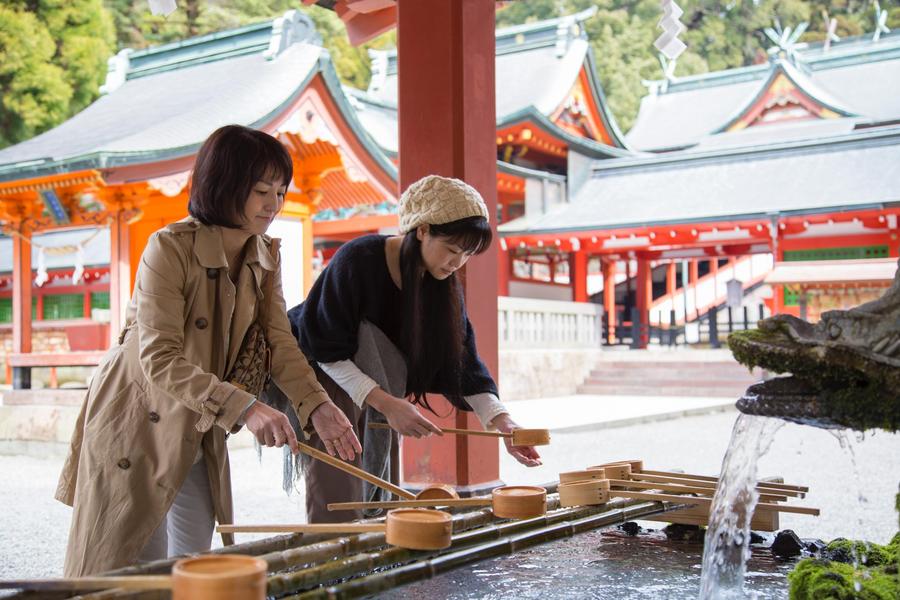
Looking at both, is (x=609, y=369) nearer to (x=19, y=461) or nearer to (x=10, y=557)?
(x=19, y=461)

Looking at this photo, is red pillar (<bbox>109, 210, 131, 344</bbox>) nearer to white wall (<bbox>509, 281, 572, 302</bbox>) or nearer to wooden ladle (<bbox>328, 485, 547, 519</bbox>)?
wooden ladle (<bbox>328, 485, 547, 519</bbox>)

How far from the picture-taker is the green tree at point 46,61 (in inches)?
719

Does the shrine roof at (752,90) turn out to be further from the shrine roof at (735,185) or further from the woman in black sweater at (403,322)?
the woman in black sweater at (403,322)

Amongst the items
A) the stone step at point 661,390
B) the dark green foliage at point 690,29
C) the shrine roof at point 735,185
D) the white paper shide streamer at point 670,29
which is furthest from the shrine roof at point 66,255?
the dark green foliage at point 690,29

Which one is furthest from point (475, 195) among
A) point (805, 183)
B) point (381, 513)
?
point (805, 183)

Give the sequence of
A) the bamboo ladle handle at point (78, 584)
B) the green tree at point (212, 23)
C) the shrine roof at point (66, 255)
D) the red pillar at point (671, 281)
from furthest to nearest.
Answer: the green tree at point (212, 23) → the red pillar at point (671, 281) → the shrine roof at point (66, 255) → the bamboo ladle handle at point (78, 584)

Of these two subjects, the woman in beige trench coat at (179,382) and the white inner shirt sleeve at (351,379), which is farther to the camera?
the white inner shirt sleeve at (351,379)

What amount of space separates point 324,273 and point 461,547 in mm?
912

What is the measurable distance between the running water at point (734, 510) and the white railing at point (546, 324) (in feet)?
32.5

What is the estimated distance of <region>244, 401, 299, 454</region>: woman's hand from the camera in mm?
1771

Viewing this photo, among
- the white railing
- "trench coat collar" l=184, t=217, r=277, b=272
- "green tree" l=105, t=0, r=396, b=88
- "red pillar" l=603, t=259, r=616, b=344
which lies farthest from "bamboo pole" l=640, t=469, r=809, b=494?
"green tree" l=105, t=0, r=396, b=88

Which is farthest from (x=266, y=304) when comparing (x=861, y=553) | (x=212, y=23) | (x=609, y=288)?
(x=212, y=23)

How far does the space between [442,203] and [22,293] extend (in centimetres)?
960

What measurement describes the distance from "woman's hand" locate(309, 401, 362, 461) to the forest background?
365cm
